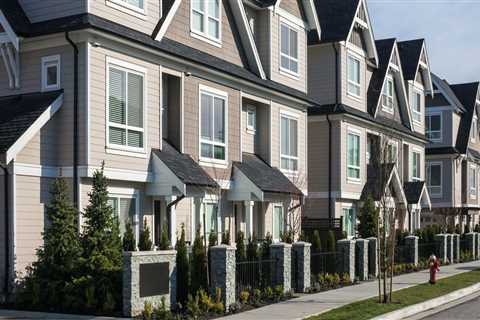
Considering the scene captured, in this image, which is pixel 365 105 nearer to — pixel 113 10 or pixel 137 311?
pixel 113 10

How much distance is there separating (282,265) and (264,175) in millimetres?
6534

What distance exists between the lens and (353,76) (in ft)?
120

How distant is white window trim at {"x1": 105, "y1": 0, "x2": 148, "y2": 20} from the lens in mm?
20375

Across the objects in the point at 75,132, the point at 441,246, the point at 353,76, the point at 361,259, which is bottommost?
the point at 441,246

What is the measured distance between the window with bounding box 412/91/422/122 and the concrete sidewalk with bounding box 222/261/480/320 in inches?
740

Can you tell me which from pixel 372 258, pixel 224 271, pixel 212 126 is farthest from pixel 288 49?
pixel 224 271

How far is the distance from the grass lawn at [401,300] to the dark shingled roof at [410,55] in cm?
1888

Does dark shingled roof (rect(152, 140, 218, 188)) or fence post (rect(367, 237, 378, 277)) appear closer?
dark shingled roof (rect(152, 140, 218, 188))

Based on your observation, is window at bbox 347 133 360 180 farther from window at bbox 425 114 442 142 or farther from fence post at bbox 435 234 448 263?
window at bbox 425 114 442 142

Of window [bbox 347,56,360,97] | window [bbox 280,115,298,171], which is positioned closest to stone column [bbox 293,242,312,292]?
window [bbox 280,115,298,171]

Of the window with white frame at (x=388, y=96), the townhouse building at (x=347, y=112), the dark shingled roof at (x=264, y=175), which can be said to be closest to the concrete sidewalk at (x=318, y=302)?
the dark shingled roof at (x=264, y=175)

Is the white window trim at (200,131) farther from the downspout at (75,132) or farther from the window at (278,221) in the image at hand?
the downspout at (75,132)

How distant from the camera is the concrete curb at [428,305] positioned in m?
17.2

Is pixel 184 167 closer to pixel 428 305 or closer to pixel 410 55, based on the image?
pixel 428 305
